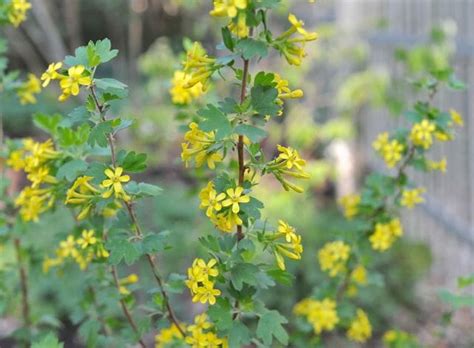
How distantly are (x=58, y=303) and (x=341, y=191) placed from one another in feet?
8.81

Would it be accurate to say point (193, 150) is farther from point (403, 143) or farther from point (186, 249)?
point (186, 249)

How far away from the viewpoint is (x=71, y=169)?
1.48 meters

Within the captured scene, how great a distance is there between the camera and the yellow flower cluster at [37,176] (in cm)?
156

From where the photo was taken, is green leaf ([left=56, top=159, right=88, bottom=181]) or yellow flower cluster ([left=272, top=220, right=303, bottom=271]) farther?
green leaf ([left=56, top=159, right=88, bottom=181])

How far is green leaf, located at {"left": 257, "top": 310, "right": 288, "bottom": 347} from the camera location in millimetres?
1416

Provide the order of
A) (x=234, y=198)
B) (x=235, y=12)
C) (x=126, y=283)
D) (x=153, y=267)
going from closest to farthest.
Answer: (x=235, y=12), (x=234, y=198), (x=153, y=267), (x=126, y=283)

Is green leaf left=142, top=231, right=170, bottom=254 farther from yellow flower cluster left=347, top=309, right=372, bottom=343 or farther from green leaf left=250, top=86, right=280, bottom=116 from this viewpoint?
yellow flower cluster left=347, top=309, right=372, bottom=343

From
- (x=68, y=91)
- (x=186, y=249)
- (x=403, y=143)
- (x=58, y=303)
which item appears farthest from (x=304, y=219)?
(x=68, y=91)

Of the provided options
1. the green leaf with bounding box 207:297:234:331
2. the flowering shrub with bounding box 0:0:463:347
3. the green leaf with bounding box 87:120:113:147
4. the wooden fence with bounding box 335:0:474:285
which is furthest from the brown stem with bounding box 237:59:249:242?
the wooden fence with bounding box 335:0:474:285

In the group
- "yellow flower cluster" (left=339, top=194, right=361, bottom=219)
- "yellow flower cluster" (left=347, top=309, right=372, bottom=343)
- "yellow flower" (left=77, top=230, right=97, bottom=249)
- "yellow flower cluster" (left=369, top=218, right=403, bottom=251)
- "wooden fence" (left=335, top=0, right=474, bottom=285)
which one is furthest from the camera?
"wooden fence" (left=335, top=0, right=474, bottom=285)

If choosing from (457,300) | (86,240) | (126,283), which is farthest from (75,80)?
(457,300)

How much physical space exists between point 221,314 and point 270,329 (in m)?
0.11

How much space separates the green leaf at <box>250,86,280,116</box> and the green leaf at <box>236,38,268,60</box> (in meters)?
0.06

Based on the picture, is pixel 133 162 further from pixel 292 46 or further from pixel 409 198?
pixel 409 198
